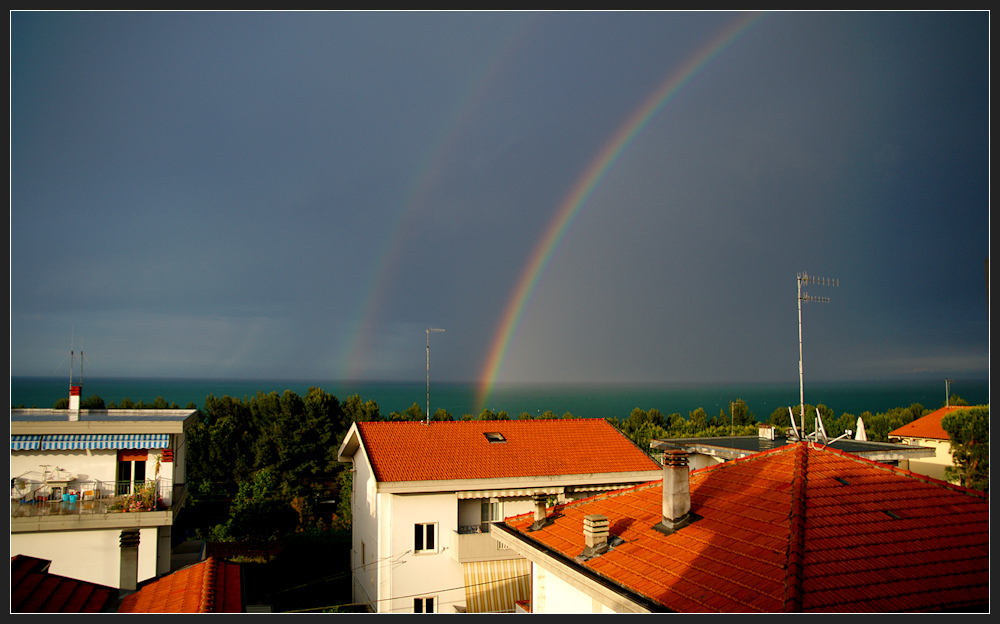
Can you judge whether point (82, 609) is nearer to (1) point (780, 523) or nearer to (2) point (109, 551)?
(2) point (109, 551)

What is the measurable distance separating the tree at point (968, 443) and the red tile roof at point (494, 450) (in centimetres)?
733

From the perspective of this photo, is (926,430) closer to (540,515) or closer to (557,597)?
(540,515)

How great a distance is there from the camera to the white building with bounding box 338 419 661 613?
14.3 m

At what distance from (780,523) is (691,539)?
97 centimetres

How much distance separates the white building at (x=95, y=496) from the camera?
13.1m

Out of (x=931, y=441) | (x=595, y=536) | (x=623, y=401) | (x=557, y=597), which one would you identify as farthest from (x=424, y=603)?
(x=623, y=401)

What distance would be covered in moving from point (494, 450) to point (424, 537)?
2.97 m

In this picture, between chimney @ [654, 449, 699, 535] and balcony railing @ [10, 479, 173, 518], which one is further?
balcony railing @ [10, 479, 173, 518]

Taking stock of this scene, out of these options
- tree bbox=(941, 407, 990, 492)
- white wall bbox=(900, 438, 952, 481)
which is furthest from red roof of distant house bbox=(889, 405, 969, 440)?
tree bbox=(941, 407, 990, 492)

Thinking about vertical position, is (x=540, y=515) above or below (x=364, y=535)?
above

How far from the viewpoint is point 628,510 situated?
8.70 metres

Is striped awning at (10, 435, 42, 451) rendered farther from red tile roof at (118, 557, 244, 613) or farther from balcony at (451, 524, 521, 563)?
balcony at (451, 524, 521, 563)

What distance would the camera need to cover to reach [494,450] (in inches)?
643

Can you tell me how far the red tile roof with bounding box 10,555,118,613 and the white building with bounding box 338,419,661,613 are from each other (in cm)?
648
